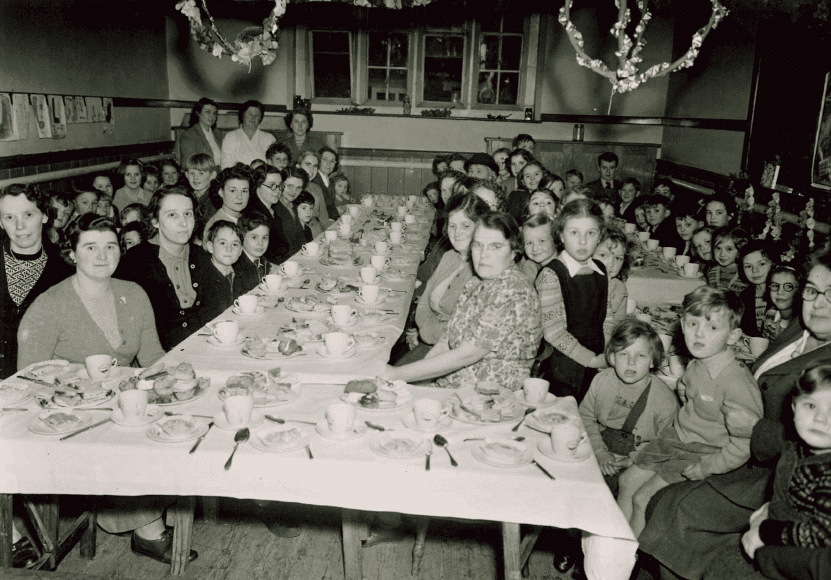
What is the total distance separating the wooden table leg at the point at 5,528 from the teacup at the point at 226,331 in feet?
2.88

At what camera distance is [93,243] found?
2.62 metres

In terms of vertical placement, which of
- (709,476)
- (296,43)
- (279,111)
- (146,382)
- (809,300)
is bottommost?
(709,476)

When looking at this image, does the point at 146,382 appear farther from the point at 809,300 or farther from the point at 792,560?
the point at 809,300

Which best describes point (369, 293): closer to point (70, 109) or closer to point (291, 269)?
point (291, 269)

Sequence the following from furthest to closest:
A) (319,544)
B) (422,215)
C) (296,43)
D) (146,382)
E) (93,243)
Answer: (296,43)
(422,215)
(319,544)
(93,243)
(146,382)

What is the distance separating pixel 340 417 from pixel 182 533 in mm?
974

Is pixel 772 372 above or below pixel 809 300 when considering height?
below


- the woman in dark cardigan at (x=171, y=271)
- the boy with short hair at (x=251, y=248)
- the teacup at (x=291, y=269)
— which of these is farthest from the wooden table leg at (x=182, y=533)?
the teacup at (x=291, y=269)

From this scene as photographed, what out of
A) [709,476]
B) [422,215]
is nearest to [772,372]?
[709,476]

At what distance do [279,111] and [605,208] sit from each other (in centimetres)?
563

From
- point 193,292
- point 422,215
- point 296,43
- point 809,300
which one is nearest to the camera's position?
point 809,300

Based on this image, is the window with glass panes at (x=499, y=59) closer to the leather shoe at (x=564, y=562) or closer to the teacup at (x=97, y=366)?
the leather shoe at (x=564, y=562)

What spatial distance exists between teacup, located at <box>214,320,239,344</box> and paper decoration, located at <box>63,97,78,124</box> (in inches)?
207

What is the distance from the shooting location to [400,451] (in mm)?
1848
